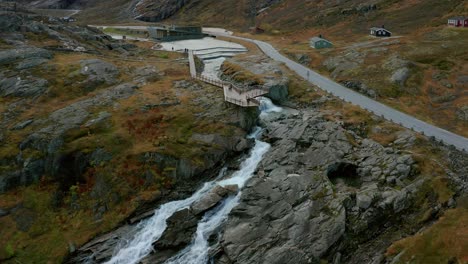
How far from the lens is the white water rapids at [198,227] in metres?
37.8

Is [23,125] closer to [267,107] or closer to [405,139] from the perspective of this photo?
[267,107]

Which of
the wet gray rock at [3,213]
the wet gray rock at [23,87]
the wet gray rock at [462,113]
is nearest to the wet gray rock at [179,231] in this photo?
the wet gray rock at [3,213]

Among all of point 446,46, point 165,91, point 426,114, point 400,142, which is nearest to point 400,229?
point 400,142

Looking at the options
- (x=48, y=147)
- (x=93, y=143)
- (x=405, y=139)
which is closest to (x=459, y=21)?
(x=405, y=139)

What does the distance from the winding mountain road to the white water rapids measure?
955 inches

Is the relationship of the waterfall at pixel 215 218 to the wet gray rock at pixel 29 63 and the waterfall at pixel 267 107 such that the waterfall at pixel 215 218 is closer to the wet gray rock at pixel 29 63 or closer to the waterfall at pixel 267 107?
the waterfall at pixel 267 107

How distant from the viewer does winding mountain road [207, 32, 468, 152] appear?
165 ft

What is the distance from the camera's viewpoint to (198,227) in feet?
131

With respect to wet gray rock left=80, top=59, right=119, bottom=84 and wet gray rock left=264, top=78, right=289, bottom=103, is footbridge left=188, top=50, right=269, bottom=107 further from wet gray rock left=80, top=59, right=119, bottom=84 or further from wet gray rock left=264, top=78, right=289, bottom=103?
wet gray rock left=80, top=59, right=119, bottom=84

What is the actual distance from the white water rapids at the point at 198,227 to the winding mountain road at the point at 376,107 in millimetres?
24250

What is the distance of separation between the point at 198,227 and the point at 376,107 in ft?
124

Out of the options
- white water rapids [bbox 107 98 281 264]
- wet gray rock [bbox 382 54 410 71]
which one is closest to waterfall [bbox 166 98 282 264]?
white water rapids [bbox 107 98 281 264]

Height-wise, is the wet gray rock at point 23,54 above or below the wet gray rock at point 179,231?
above

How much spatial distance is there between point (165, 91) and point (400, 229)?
4391 cm
